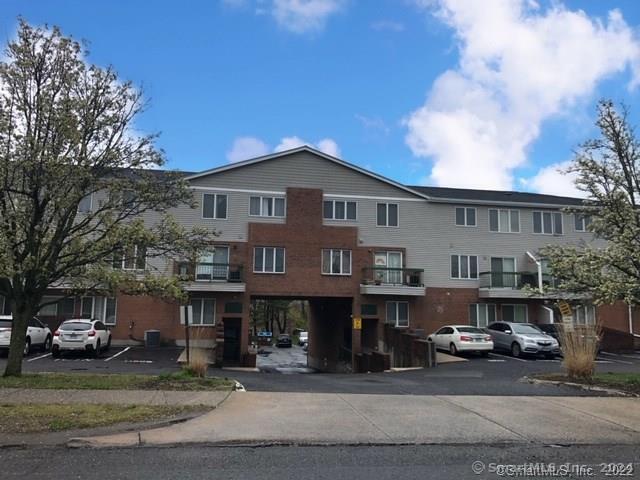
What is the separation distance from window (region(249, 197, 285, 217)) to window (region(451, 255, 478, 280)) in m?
11.1

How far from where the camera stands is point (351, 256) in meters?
34.2

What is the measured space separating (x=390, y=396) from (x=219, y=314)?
21205mm

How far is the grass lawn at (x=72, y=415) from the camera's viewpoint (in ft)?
26.6

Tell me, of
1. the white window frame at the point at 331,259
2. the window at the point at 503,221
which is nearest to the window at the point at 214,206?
the white window frame at the point at 331,259

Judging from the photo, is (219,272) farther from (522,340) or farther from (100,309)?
(522,340)

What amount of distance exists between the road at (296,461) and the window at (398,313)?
26.8 metres

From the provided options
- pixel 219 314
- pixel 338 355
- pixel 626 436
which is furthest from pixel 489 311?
pixel 626 436

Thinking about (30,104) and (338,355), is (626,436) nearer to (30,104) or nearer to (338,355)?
(30,104)

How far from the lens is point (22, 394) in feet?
35.9

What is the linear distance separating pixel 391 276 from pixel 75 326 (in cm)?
1768

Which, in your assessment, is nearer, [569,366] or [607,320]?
[569,366]

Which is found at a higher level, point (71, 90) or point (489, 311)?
point (71, 90)

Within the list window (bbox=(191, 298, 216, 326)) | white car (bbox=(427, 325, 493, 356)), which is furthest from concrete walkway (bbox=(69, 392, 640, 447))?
window (bbox=(191, 298, 216, 326))

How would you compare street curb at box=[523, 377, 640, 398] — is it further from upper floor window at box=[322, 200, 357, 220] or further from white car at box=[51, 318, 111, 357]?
upper floor window at box=[322, 200, 357, 220]
